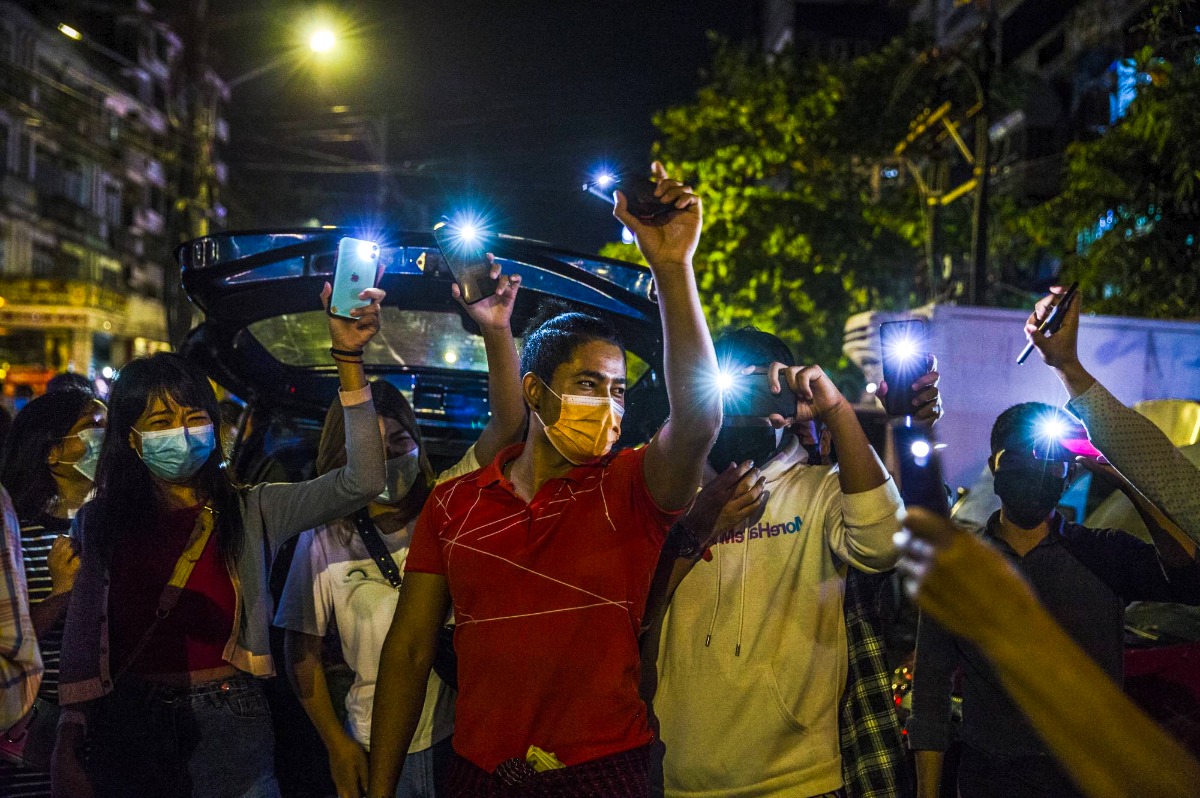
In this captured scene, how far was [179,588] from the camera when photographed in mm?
2900

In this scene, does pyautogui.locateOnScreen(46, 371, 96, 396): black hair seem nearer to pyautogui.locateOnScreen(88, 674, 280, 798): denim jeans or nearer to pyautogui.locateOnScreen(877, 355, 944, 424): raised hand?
pyautogui.locateOnScreen(88, 674, 280, 798): denim jeans

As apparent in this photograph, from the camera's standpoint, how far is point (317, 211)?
163ft

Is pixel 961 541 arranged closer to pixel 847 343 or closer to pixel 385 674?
pixel 385 674

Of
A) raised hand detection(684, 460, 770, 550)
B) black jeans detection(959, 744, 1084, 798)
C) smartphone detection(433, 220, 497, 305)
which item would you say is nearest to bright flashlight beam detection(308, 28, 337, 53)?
smartphone detection(433, 220, 497, 305)

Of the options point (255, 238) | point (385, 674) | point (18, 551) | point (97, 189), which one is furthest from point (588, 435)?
point (97, 189)

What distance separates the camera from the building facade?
36.0m

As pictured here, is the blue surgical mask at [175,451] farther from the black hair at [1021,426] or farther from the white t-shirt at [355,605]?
the black hair at [1021,426]

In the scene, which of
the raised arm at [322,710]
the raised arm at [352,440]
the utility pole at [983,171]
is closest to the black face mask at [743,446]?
the raised arm at [352,440]

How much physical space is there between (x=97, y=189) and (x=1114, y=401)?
4953 cm

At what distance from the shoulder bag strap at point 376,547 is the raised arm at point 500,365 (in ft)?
1.51

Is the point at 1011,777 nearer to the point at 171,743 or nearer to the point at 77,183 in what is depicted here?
the point at 171,743

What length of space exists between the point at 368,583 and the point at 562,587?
3.86ft

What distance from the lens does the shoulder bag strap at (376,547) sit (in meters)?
3.32

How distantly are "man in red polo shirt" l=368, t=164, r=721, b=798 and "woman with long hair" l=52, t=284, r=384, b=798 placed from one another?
573 mm
